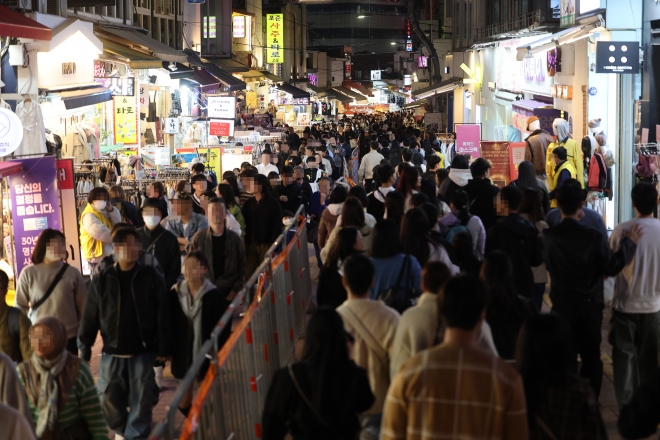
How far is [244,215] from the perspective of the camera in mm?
12086

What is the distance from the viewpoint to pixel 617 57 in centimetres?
1593

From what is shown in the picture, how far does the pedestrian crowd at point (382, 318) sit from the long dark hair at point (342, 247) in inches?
0.5

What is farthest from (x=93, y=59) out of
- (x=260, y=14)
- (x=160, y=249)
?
(x=260, y=14)

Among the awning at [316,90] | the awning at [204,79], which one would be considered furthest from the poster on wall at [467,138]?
the awning at [316,90]

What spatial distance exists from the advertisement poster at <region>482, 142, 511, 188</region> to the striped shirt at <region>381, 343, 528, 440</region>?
44.1 ft

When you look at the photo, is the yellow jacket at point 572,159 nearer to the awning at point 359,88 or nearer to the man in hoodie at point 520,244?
the man in hoodie at point 520,244

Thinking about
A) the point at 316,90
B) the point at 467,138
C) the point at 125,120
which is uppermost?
the point at 316,90

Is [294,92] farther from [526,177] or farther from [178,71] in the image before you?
[526,177]

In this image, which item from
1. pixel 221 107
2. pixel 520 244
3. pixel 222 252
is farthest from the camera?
pixel 221 107

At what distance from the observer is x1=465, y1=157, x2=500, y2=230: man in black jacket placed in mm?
11172

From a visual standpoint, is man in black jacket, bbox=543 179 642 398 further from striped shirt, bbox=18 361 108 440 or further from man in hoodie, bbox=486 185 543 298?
striped shirt, bbox=18 361 108 440

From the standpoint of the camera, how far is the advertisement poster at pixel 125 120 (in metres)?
22.9

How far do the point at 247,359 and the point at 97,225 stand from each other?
15.3 ft

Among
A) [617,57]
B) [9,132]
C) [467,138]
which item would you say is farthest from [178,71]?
[9,132]
